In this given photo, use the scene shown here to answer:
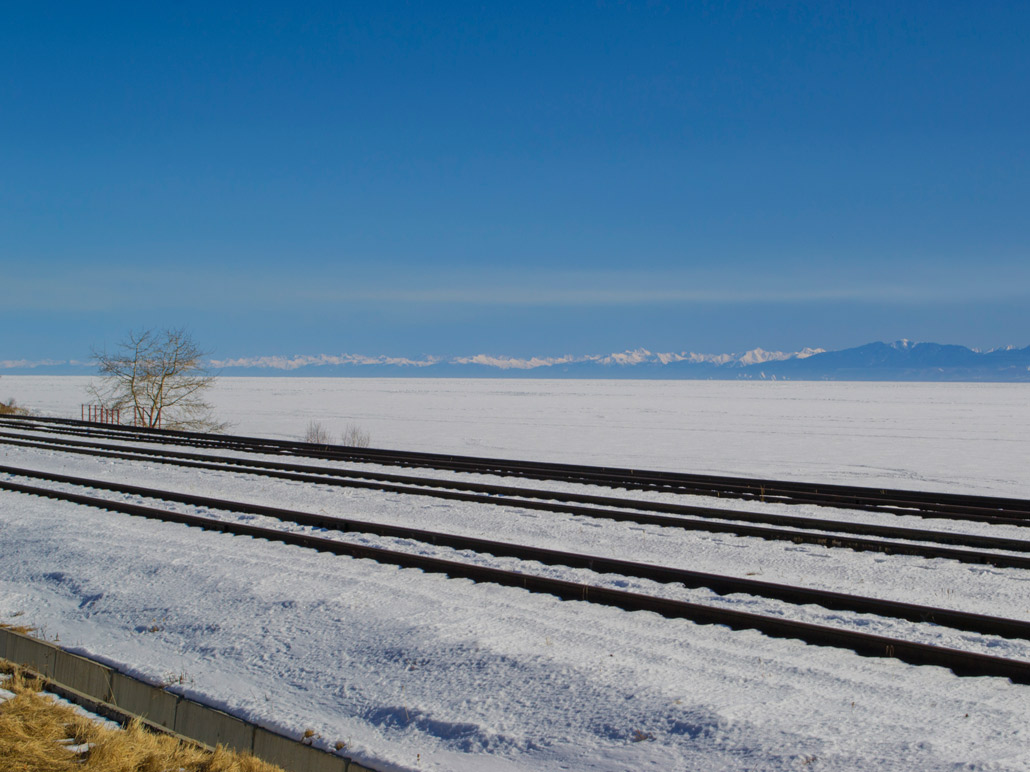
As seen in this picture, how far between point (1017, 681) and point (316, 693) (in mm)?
5250

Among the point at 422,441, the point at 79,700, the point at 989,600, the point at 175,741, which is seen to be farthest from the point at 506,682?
the point at 422,441

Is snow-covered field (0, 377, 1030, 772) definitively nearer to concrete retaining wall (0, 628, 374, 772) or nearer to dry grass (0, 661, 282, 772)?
concrete retaining wall (0, 628, 374, 772)

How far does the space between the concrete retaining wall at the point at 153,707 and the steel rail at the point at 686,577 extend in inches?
191

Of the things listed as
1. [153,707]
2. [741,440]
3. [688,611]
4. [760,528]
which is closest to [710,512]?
[760,528]

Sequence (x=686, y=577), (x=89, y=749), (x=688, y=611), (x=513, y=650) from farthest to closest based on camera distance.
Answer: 1. (x=686, y=577)
2. (x=688, y=611)
3. (x=513, y=650)
4. (x=89, y=749)

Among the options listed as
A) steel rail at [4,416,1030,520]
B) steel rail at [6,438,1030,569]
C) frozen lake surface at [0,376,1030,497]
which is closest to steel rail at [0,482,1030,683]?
steel rail at [6,438,1030,569]

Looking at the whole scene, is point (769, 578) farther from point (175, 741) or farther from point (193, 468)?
point (193, 468)

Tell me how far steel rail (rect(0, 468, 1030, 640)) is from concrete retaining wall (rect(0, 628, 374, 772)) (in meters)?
4.85

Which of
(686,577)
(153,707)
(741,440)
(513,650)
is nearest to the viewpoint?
(153,707)

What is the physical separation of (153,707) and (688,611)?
15.1 ft

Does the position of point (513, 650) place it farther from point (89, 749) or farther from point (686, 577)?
point (89, 749)

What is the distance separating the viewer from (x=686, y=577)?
29.7ft

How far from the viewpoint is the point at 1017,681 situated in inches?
239

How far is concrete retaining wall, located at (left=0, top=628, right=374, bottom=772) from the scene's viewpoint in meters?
5.33
